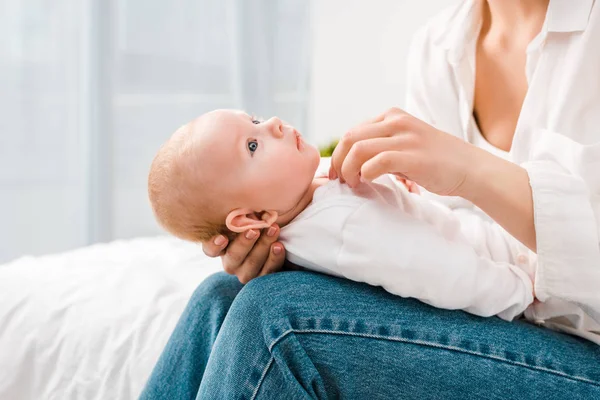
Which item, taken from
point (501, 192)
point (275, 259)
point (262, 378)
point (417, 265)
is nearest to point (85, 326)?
point (275, 259)

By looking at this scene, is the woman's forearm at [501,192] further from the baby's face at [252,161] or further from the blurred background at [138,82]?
the blurred background at [138,82]

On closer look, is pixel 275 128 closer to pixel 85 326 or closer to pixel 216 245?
pixel 216 245

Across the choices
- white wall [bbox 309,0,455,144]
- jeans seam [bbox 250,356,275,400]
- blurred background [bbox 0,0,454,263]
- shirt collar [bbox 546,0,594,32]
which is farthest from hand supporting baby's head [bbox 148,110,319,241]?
white wall [bbox 309,0,455,144]

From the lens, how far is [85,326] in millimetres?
1344

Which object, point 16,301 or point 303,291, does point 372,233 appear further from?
point 16,301

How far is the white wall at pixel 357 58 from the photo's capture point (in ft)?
9.89

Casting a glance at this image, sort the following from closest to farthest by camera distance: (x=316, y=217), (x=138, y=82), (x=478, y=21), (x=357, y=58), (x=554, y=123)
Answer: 1. (x=316, y=217)
2. (x=554, y=123)
3. (x=478, y=21)
4. (x=138, y=82)
5. (x=357, y=58)

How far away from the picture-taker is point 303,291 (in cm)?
96

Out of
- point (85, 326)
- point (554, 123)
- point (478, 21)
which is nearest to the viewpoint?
point (554, 123)

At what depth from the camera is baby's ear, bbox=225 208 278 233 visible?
1078mm

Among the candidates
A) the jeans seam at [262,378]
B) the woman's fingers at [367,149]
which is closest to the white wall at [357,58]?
the woman's fingers at [367,149]

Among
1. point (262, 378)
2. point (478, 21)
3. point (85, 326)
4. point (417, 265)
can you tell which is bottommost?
point (85, 326)

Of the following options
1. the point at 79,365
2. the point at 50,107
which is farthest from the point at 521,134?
the point at 50,107

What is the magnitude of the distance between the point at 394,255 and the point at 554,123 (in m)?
0.39
